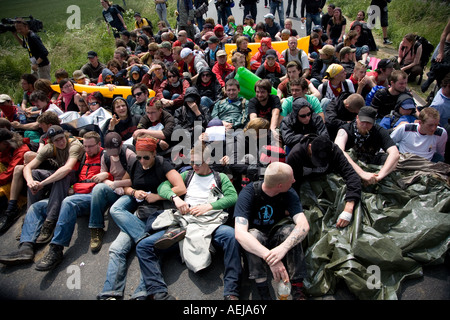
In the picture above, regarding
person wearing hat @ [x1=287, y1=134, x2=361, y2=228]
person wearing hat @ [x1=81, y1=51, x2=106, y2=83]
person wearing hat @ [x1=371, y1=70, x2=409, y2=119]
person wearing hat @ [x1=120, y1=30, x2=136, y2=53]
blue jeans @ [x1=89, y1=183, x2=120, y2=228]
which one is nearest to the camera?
person wearing hat @ [x1=287, y1=134, x2=361, y2=228]

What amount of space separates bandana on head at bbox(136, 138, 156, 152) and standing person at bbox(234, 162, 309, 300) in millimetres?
1563

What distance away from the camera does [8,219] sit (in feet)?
15.5

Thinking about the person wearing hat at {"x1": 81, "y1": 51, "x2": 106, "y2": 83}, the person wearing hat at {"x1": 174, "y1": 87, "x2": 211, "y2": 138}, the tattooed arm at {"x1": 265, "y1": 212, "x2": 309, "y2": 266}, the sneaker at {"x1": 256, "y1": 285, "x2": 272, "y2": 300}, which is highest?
the person wearing hat at {"x1": 81, "y1": 51, "x2": 106, "y2": 83}

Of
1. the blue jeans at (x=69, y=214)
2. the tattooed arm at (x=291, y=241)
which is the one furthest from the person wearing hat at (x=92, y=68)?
the tattooed arm at (x=291, y=241)

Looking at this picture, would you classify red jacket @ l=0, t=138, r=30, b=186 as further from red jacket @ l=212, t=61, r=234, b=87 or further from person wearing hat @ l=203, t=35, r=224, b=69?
person wearing hat @ l=203, t=35, r=224, b=69

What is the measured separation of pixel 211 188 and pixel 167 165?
769 mm

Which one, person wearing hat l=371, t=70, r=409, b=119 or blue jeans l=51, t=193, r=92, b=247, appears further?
person wearing hat l=371, t=70, r=409, b=119

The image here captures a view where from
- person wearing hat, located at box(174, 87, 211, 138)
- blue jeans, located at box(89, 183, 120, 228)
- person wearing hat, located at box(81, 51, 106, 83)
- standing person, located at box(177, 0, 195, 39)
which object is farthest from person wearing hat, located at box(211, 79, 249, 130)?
standing person, located at box(177, 0, 195, 39)

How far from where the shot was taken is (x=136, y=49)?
1032 centimetres

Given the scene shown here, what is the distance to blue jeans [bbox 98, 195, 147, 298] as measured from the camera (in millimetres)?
3336

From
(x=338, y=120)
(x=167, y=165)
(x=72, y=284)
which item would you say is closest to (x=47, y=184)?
(x=72, y=284)

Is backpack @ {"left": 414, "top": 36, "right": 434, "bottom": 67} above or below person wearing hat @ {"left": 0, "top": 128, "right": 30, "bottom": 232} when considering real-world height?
above

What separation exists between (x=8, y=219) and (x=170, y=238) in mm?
3307
